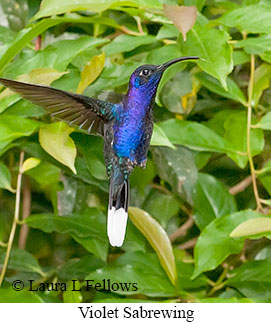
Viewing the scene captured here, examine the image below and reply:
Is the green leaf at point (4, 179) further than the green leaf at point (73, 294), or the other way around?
the green leaf at point (73, 294)

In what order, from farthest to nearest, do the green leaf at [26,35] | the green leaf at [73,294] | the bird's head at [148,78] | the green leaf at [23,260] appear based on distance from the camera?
the green leaf at [23,260], the green leaf at [73,294], the green leaf at [26,35], the bird's head at [148,78]

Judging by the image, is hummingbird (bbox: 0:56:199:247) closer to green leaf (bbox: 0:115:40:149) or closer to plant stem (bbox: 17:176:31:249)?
green leaf (bbox: 0:115:40:149)

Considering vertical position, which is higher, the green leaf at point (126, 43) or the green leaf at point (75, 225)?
the green leaf at point (126, 43)

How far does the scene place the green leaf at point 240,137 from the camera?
3.56 feet

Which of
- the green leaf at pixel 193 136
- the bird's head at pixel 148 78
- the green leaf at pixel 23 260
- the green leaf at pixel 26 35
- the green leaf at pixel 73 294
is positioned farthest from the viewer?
the green leaf at pixel 23 260

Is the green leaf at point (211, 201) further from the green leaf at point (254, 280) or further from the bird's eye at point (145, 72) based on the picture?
the bird's eye at point (145, 72)

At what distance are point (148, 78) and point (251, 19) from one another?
47 centimetres

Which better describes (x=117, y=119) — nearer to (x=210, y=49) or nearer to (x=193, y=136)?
(x=210, y=49)

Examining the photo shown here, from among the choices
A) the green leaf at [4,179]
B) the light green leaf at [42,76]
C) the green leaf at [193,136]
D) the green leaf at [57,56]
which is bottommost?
the light green leaf at [42,76]

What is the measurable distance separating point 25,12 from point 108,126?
0.92 m

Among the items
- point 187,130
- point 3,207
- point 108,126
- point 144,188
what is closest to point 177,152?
point 187,130

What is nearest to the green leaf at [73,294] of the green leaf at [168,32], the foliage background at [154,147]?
the foliage background at [154,147]

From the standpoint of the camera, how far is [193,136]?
1043 millimetres

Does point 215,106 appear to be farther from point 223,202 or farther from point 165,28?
point 165,28
